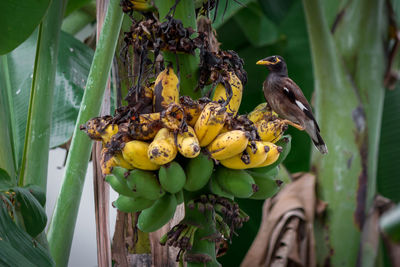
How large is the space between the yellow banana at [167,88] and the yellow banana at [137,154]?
0.06m

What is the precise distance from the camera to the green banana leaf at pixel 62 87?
1.14 meters

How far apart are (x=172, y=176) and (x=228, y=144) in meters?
0.06

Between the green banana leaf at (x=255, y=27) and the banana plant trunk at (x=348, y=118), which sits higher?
the green banana leaf at (x=255, y=27)

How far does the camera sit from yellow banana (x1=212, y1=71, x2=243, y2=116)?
1.71 ft

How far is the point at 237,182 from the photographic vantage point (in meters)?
0.49

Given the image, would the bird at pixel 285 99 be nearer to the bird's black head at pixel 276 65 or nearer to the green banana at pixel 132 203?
the bird's black head at pixel 276 65

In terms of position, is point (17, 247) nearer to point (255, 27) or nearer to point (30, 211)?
point (30, 211)

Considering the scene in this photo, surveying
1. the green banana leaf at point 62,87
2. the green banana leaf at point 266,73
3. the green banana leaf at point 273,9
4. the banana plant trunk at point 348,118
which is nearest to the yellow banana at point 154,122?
the green banana leaf at point 62,87

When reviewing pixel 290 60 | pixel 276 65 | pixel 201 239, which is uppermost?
pixel 290 60

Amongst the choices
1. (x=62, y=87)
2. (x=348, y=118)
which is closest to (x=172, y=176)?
(x=62, y=87)

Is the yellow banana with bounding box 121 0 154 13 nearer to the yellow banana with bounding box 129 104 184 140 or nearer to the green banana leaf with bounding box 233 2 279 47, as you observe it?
the yellow banana with bounding box 129 104 184 140

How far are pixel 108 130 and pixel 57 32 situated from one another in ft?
1.46

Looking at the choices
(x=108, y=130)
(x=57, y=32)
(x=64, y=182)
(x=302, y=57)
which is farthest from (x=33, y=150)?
(x=302, y=57)

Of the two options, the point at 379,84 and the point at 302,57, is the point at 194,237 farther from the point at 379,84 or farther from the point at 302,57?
the point at 302,57
